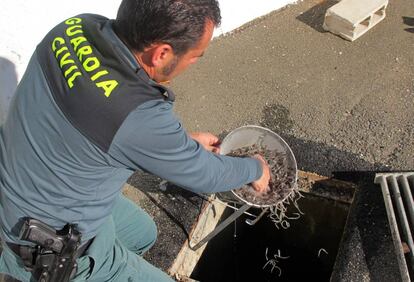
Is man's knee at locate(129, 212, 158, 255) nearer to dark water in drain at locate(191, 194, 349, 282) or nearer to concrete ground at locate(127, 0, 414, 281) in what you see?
concrete ground at locate(127, 0, 414, 281)

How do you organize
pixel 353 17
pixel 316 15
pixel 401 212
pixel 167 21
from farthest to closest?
pixel 316 15, pixel 353 17, pixel 401 212, pixel 167 21

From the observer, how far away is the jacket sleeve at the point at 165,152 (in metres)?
1.83

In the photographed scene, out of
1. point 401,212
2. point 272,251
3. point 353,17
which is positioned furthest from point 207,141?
point 353,17

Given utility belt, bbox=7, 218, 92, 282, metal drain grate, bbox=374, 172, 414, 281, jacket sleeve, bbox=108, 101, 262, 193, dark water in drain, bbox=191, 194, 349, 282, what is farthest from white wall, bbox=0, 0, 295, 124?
metal drain grate, bbox=374, 172, 414, 281

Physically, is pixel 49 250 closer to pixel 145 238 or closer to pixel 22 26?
pixel 145 238

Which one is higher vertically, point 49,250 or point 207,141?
point 207,141

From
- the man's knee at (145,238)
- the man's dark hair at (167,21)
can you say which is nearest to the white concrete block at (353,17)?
the man's knee at (145,238)

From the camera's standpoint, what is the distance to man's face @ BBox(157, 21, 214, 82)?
6.24 ft

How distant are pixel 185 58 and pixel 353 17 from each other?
3.09 meters

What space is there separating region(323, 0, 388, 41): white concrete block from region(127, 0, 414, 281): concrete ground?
0.24 feet

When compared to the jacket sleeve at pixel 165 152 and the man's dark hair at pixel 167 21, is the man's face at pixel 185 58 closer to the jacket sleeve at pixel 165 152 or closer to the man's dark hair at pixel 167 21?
the man's dark hair at pixel 167 21

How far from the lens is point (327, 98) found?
4.09 m

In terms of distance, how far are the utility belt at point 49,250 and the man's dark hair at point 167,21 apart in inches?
34.5

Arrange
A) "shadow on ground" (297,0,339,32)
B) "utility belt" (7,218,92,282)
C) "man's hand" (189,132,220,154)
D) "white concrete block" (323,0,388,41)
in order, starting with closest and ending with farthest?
1. "utility belt" (7,218,92,282)
2. "man's hand" (189,132,220,154)
3. "white concrete block" (323,0,388,41)
4. "shadow on ground" (297,0,339,32)
